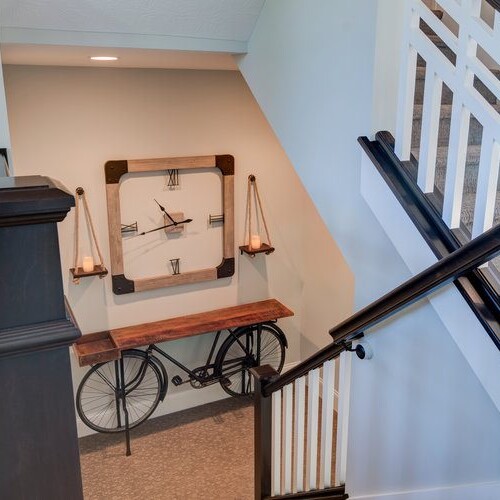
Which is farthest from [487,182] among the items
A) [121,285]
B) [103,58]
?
[121,285]

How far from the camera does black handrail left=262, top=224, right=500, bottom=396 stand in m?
1.21

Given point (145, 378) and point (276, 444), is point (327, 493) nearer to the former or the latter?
point (276, 444)

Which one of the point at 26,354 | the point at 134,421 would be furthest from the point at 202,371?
the point at 26,354

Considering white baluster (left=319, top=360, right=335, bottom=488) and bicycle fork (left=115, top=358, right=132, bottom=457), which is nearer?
white baluster (left=319, top=360, right=335, bottom=488)

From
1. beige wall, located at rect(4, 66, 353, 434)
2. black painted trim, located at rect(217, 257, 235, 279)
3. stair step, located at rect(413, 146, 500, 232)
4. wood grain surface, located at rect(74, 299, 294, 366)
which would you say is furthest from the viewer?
black painted trim, located at rect(217, 257, 235, 279)

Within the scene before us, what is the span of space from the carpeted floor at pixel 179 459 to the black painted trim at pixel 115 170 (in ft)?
6.60

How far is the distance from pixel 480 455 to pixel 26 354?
1.40m

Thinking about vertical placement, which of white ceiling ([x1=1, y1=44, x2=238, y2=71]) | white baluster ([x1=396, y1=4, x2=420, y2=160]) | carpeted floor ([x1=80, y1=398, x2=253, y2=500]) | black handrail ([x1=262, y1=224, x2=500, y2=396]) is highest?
white ceiling ([x1=1, y1=44, x2=238, y2=71])

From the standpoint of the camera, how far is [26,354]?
2.12 feet

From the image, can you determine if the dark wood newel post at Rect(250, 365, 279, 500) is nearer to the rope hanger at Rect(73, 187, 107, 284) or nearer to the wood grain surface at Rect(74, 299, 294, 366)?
the wood grain surface at Rect(74, 299, 294, 366)

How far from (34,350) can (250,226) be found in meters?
3.82

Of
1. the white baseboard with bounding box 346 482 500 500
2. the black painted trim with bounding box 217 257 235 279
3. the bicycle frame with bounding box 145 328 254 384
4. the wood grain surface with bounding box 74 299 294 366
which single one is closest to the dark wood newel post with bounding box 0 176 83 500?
the white baseboard with bounding box 346 482 500 500

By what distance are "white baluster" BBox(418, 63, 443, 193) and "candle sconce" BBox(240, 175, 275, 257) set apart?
2.72 m

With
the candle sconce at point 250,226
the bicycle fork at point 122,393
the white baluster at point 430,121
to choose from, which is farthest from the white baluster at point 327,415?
the candle sconce at point 250,226
